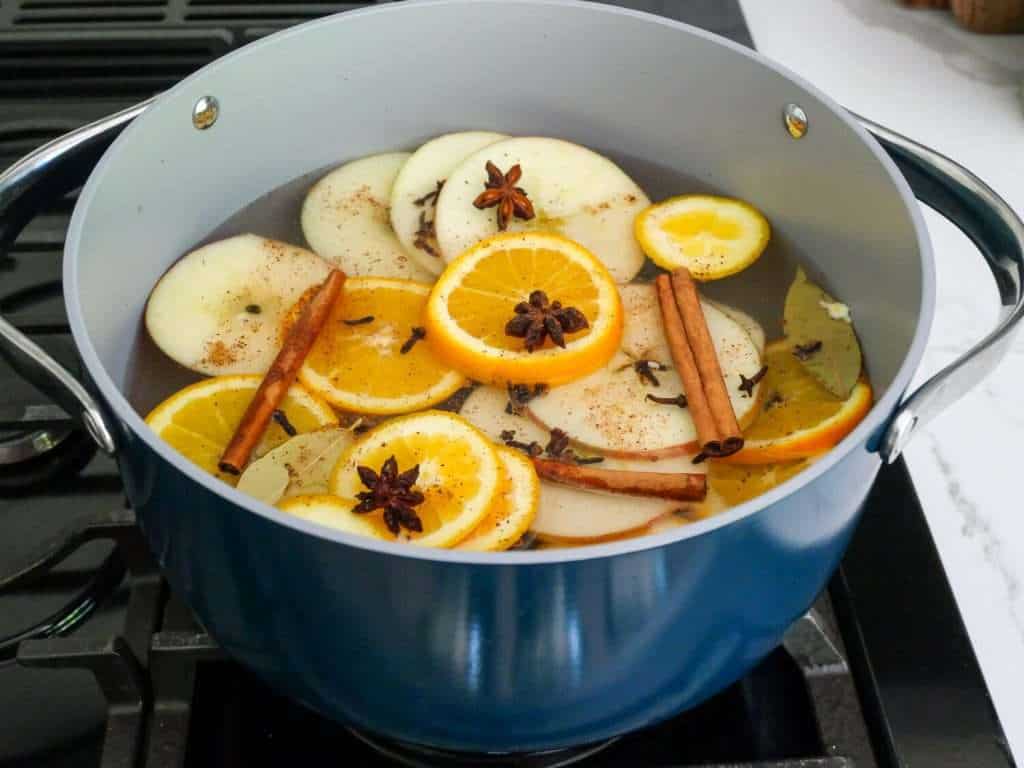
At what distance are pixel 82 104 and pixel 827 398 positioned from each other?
950 mm

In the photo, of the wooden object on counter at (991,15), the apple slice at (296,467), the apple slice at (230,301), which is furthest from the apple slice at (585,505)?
the wooden object on counter at (991,15)

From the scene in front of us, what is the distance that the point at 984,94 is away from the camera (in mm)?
1494

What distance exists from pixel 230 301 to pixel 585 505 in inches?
16.6

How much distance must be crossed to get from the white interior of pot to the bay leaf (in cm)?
1

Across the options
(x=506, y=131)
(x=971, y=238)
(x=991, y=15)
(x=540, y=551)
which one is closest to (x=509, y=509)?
(x=540, y=551)

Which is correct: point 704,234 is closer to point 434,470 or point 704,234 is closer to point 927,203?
point 927,203

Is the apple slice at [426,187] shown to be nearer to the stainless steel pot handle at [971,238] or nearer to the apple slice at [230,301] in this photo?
the apple slice at [230,301]

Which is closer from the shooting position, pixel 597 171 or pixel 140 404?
pixel 140 404

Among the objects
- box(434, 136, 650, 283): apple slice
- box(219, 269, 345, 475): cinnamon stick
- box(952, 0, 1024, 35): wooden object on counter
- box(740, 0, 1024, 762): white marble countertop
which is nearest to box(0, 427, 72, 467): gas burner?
box(219, 269, 345, 475): cinnamon stick

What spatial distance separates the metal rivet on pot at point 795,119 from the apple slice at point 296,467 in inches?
19.6

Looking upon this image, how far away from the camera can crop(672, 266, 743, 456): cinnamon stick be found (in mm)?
936

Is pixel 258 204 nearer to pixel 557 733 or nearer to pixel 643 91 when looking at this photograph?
pixel 643 91

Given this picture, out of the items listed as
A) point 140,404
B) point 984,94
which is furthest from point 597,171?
point 984,94

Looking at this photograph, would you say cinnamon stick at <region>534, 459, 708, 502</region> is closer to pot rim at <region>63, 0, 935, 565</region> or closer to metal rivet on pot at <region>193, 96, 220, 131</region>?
pot rim at <region>63, 0, 935, 565</region>
